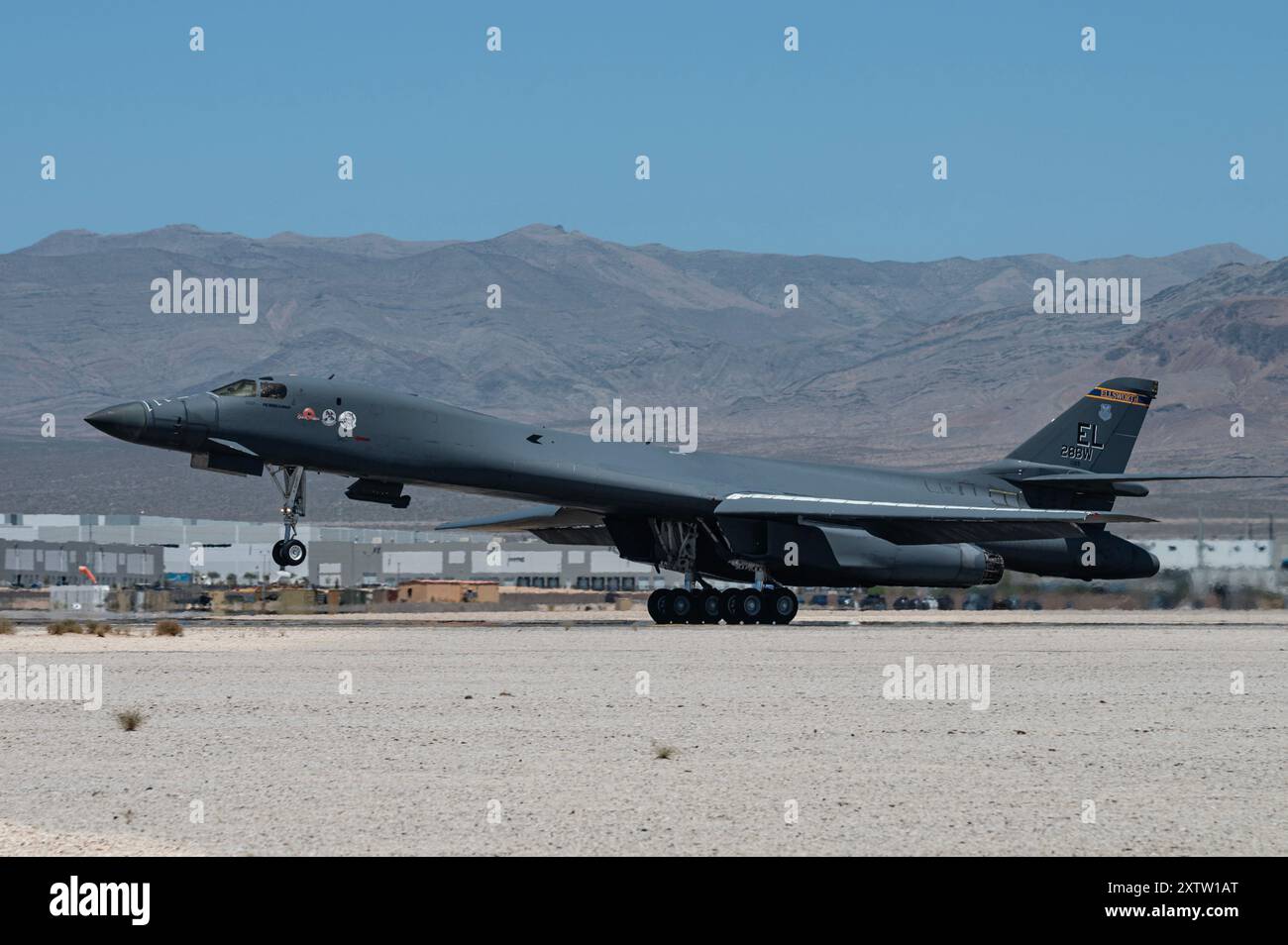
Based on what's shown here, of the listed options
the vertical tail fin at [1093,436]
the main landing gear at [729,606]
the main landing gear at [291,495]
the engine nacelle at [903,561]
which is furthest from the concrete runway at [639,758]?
the vertical tail fin at [1093,436]

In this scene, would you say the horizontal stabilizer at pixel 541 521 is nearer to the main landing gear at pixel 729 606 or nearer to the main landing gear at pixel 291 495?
the main landing gear at pixel 729 606

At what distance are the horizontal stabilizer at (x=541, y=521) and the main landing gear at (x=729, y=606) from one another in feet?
10.0

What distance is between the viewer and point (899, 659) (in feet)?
89.7

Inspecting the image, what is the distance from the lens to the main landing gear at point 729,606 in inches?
1612

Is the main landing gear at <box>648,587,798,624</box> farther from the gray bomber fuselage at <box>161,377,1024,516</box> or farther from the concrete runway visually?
the concrete runway

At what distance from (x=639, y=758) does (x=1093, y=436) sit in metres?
35.0

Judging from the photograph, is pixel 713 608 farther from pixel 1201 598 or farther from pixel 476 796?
pixel 476 796

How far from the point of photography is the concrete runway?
10859 mm

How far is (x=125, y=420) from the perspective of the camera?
35.0 meters

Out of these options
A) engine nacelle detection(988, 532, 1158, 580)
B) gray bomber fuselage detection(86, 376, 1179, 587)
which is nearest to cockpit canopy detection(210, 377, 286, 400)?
gray bomber fuselage detection(86, 376, 1179, 587)

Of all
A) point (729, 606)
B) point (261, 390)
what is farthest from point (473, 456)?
point (729, 606)

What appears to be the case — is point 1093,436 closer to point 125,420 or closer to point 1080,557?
point 1080,557
